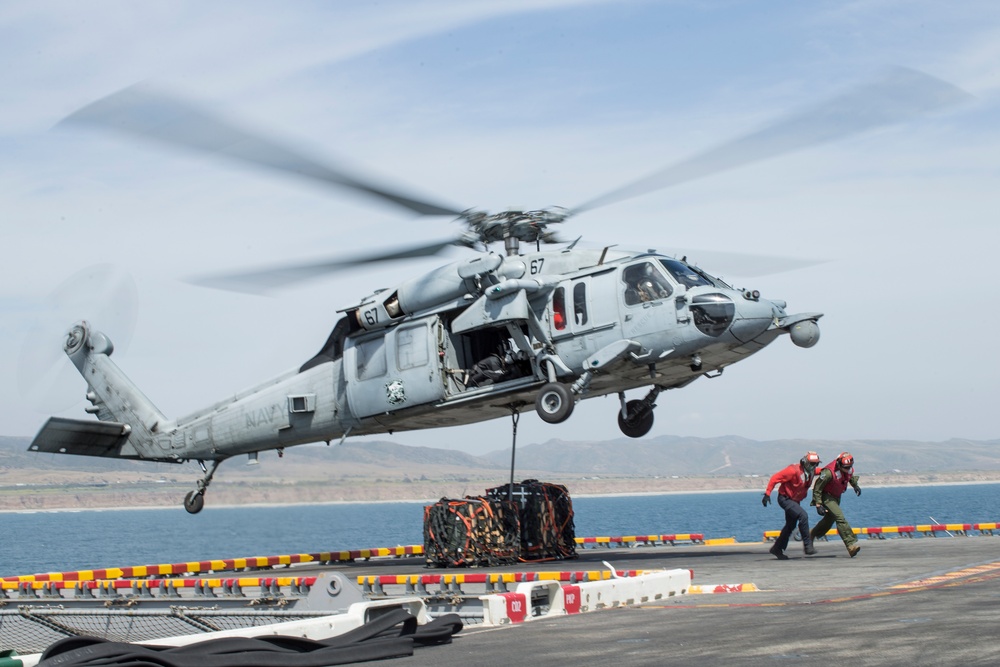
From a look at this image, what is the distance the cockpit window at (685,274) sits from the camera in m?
17.9

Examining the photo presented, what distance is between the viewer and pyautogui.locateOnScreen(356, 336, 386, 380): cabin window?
19906mm

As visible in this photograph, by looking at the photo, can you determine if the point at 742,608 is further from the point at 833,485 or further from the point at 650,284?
the point at 650,284

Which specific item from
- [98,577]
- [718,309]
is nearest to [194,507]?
[98,577]

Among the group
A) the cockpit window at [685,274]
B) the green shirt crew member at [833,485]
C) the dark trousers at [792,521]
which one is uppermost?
the cockpit window at [685,274]

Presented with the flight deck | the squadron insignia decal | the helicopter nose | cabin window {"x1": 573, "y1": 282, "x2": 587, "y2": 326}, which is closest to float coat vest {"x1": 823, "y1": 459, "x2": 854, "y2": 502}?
the flight deck

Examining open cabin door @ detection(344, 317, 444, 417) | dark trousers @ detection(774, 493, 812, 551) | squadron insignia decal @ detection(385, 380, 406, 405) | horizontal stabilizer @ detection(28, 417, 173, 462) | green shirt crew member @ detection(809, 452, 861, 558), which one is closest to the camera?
dark trousers @ detection(774, 493, 812, 551)

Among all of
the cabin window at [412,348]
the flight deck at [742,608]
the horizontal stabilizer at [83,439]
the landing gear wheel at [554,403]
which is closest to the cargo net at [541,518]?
the flight deck at [742,608]

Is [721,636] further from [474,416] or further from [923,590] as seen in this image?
[474,416]

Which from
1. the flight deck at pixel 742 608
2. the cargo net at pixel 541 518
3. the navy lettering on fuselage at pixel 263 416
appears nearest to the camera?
the flight deck at pixel 742 608

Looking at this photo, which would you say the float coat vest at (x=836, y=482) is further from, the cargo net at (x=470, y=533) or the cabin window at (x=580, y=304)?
the cargo net at (x=470, y=533)

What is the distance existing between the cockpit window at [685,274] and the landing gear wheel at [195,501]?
35.8ft

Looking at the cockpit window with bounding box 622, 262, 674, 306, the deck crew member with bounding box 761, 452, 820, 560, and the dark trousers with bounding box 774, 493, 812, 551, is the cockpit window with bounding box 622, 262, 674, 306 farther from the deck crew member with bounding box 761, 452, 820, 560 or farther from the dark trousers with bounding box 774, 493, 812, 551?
the dark trousers with bounding box 774, 493, 812, 551

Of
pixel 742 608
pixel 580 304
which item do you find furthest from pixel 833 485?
pixel 742 608

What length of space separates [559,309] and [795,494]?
4749 mm
